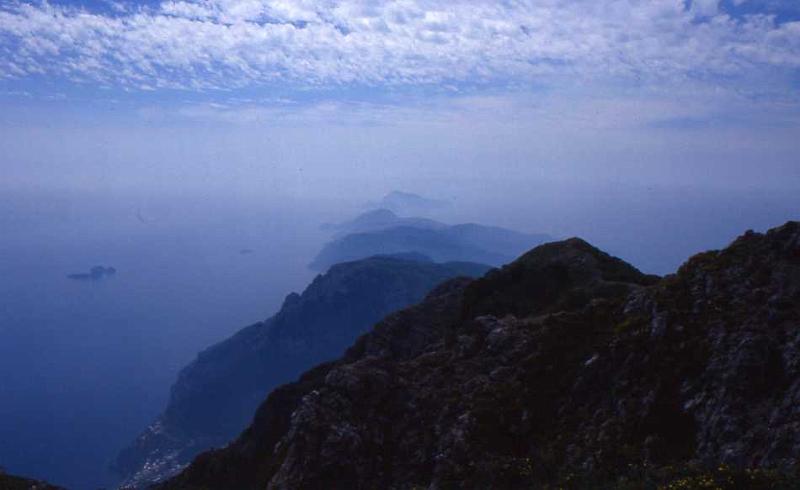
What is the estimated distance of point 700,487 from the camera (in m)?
13.3

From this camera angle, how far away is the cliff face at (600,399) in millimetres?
17438

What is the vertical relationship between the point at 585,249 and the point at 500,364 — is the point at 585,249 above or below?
above

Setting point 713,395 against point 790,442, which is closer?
point 790,442

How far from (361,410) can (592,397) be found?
11642 mm

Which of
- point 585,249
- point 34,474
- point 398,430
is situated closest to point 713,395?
point 398,430

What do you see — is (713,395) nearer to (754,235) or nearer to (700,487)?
(700,487)

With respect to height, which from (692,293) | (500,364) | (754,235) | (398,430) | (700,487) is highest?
(754,235)

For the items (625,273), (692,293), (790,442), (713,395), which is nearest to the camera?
(790,442)

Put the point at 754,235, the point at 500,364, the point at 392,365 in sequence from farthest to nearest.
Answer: the point at 392,365, the point at 500,364, the point at 754,235

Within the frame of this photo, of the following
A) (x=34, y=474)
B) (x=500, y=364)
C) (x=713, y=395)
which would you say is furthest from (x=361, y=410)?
(x=34, y=474)

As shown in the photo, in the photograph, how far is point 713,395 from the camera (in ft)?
62.5

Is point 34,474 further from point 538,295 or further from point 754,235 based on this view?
point 754,235

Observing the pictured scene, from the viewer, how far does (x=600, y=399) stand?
72.8ft

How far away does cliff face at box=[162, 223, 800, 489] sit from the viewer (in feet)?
57.2
